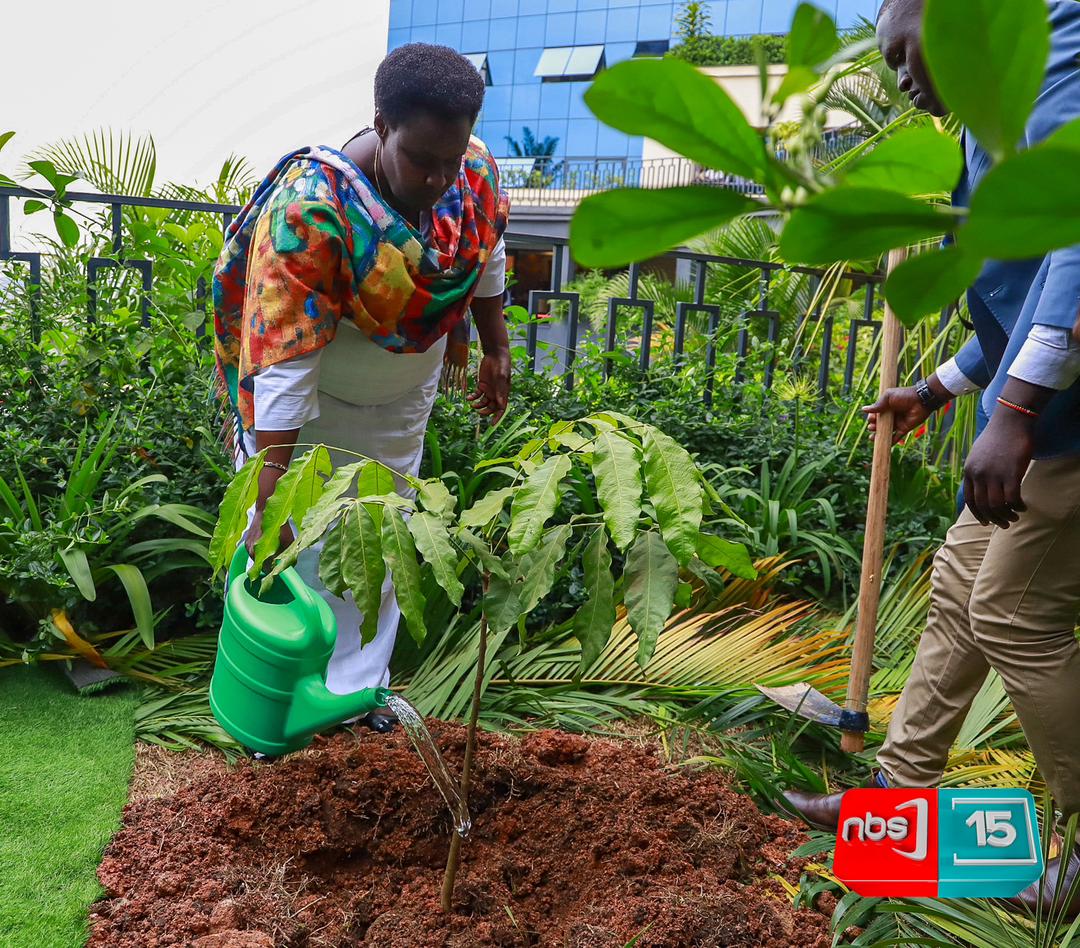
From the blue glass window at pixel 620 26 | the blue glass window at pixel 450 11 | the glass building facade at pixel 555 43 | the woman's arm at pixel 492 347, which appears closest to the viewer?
the woman's arm at pixel 492 347

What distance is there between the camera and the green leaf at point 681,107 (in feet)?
0.99

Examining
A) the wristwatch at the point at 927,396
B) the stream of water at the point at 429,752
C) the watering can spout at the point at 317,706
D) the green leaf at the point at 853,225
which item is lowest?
the stream of water at the point at 429,752

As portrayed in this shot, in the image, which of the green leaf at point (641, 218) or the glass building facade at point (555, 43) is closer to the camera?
the green leaf at point (641, 218)

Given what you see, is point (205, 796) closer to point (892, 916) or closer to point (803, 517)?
point (892, 916)

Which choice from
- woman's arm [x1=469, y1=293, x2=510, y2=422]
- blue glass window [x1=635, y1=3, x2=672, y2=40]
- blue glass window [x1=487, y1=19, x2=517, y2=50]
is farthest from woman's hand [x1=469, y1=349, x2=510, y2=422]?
blue glass window [x1=487, y1=19, x2=517, y2=50]

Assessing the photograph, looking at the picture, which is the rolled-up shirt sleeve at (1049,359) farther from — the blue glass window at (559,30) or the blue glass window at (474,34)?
the blue glass window at (474,34)

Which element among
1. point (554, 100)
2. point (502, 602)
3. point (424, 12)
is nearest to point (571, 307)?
point (502, 602)

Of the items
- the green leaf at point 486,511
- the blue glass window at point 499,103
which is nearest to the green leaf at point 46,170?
the green leaf at point 486,511

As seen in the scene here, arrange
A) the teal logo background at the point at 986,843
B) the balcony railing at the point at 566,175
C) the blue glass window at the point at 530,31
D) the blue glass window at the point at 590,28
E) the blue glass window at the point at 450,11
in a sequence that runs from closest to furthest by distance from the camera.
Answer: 1. the teal logo background at the point at 986,843
2. the balcony railing at the point at 566,175
3. the blue glass window at the point at 590,28
4. the blue glass window at the point at 530,31
5. the blue glass window at the point at 450,11

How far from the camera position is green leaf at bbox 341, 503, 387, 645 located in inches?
56.4

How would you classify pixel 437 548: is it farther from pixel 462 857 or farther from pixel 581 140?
pixel 581 140

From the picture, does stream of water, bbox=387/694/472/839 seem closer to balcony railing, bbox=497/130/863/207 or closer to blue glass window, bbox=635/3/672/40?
balcony railing, bbox=497/130/863/207

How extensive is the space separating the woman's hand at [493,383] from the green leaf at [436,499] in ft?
4.16

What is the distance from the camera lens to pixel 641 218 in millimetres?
312
